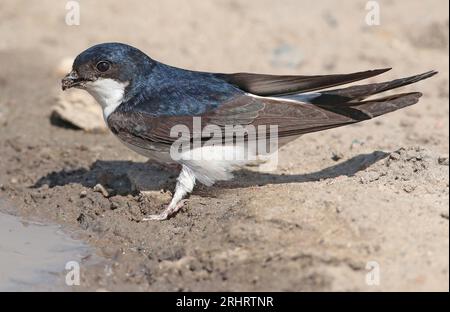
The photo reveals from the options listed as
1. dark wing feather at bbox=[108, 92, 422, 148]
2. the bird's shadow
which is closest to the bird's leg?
dark wing feather at bbox=[108, 92, 422, 148]

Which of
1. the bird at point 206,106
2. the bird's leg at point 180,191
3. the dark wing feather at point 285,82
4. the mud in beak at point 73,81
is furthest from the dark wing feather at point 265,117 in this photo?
the mud in beak at point 73,81

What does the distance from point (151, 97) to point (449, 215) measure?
2.41 m

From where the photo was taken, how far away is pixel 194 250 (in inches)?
198

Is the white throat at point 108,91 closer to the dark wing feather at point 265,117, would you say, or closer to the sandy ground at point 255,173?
the dark wing feather at point 265,117

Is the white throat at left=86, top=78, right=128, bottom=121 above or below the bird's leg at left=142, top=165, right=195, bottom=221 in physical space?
above

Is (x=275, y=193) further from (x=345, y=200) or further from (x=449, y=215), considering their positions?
(x=449, y=215)

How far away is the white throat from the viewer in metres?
6.14

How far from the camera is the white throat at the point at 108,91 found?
6141 millimetres

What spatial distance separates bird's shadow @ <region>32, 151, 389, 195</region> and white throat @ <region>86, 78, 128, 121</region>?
26.4 inches

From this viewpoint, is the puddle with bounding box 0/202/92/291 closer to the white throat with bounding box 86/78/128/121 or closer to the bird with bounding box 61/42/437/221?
the bird with bounding box 61/42/437/221

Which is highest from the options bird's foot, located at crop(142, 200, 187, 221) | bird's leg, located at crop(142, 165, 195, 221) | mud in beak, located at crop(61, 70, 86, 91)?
mud in beak, located at crop(61, 70, 86, 91)

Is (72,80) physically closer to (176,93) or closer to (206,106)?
(176,93)

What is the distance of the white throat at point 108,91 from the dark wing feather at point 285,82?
759mm
